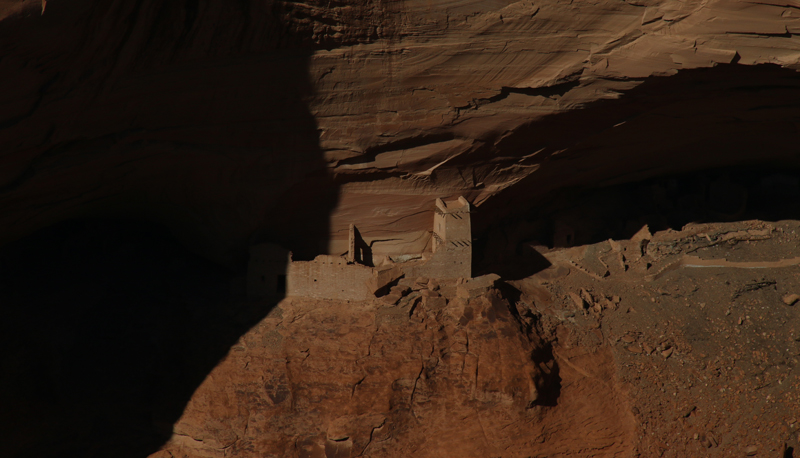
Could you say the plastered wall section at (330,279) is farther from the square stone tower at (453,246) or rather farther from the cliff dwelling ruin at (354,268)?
the square stone tower at (453,246)

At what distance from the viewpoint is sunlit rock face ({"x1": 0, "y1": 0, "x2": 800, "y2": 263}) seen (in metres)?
11.2

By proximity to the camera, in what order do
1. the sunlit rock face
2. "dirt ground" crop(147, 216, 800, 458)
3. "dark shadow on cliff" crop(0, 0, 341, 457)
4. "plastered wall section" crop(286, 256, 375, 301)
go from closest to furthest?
"dark shadow on cliff" crop(0, 0, 341, 457) → the sunlit rock face → "dirt ground" crop(147, 216, 800, 458) → "plastered wall section" crop(286, 256, 375, 301)

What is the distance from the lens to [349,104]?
1341cm

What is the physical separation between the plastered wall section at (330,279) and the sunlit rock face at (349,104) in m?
1.18

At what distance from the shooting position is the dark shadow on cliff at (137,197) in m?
11.0

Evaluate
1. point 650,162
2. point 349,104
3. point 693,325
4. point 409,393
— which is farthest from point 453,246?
point 650,162

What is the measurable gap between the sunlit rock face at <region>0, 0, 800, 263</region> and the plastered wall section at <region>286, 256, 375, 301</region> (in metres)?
1.18

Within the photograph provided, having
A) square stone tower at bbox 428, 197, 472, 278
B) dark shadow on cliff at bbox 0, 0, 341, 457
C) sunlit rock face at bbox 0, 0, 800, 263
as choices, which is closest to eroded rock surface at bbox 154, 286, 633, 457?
square stone tower at bbox 428, 197, 472, 278

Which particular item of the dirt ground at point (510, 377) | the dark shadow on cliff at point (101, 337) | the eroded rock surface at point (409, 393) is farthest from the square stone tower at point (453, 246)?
the dark shadow on cliff at point (101, 337)

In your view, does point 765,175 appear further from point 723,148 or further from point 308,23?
point 308,23

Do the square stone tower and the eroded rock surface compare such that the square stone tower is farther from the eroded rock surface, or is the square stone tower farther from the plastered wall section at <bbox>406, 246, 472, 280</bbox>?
the eroded rock surface

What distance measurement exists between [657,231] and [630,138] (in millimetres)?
3675

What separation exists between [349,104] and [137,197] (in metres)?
Result: 5.93

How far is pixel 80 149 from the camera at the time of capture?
12.5m
